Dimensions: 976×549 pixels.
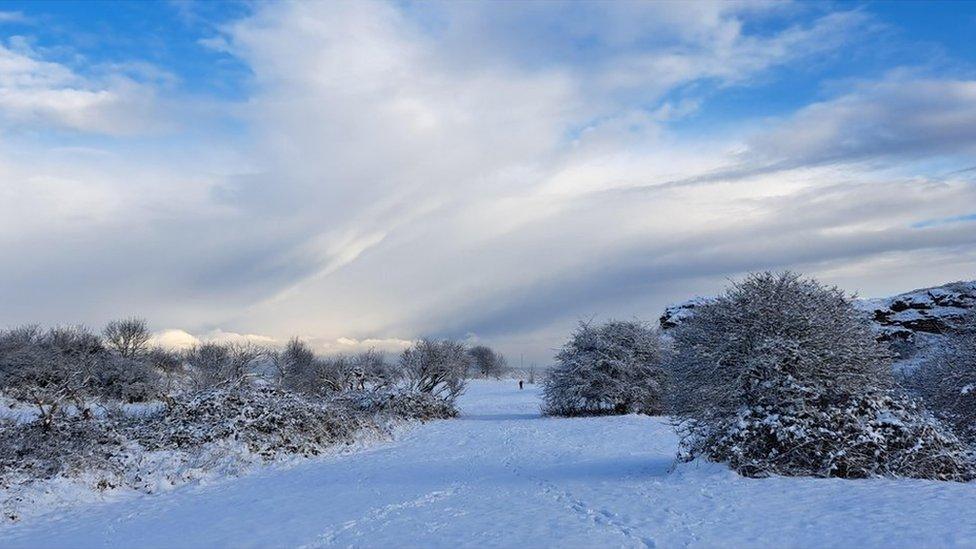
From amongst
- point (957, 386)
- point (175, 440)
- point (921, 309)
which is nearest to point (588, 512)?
point (175, 440)

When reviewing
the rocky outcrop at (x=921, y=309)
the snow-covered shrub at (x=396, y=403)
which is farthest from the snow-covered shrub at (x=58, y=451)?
the rocky outcrop at (x=921, y=309)

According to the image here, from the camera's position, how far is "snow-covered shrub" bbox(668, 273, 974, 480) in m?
12.2

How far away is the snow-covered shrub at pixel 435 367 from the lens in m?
37.7

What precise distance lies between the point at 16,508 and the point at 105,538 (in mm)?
3019

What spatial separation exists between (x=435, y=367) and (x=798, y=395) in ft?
90.9

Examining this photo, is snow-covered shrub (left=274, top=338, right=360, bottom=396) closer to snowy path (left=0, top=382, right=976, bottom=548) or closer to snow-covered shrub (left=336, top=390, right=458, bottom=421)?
snow-covered shrub (left=336, top=390, right=458, bottom=421)

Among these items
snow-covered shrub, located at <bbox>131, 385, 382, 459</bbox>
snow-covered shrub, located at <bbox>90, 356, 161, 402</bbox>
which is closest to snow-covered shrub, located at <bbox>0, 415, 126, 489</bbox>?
snow-covered shrub, located at <bbox>131, 385, 382, 459</bbox>

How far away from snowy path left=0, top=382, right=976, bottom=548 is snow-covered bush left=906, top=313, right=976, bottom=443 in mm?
6515

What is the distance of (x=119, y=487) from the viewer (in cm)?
1356

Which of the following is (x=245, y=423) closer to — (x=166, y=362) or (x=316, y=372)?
(x=316, y=372)

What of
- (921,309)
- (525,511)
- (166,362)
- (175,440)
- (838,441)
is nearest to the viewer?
(525,511)

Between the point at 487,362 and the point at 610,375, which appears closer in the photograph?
the point at 610,375

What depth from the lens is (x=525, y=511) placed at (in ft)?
34.1

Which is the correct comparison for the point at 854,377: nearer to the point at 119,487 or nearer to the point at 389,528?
the point at 389,528
